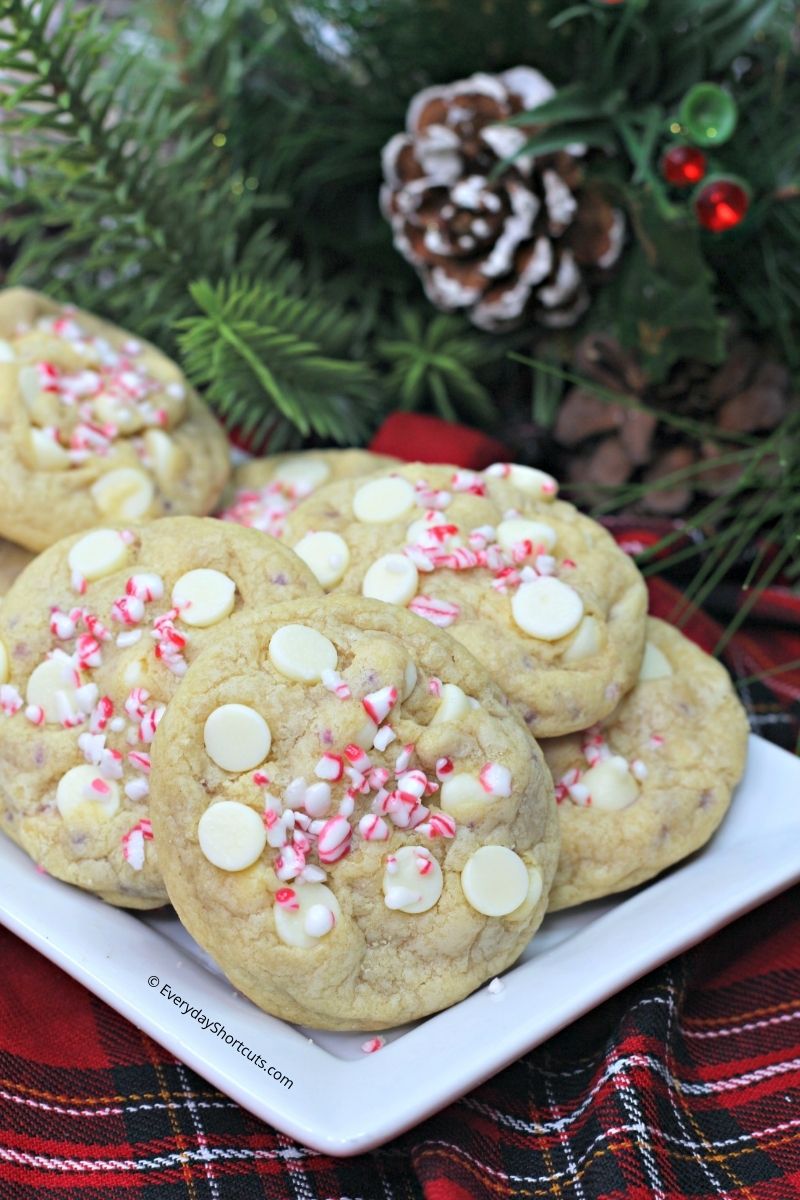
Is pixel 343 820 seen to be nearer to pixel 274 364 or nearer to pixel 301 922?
pixel 301 922

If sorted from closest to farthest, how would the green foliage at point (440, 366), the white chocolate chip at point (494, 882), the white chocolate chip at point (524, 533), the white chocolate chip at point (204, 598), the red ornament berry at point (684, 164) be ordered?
1. the white chocolate chip at point (494, 882)
2. the white chocolate chip at point (204, 598)
3. the white chocolate chip at point (524, 533)
4. the red ornament berry at point (684, 164)
5. the green foliage at point (440, 366)

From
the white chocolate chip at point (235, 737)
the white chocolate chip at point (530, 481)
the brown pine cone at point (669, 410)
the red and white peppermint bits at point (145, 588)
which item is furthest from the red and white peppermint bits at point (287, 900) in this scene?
the brown pine cone at point (669, 410)

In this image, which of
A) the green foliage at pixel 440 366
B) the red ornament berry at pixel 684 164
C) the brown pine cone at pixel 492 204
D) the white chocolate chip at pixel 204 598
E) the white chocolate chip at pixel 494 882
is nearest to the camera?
the white chocolate chip at pixel 494 882

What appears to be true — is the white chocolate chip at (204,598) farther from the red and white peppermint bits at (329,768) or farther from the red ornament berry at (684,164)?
the red ornament berry at (684,164)

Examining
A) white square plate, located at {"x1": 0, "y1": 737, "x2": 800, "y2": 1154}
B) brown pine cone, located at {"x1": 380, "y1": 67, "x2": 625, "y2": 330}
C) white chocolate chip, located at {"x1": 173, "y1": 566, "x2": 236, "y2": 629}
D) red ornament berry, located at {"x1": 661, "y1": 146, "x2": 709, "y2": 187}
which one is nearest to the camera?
white square plate, located at {"x1": 0, "y1": 737, "x2": 800, "y2": 1154}

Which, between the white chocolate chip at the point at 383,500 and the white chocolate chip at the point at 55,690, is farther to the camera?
the white chocolate chip at the point at 383,500

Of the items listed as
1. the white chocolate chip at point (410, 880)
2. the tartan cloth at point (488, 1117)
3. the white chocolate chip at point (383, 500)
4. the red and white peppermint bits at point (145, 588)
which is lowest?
the tartan cloth at point (488, 1117)

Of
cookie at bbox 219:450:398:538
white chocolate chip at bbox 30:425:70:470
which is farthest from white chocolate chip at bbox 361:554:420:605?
white chocolate chip at bbox 30:425:70:470

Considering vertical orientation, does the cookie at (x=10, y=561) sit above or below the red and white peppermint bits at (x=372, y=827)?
below

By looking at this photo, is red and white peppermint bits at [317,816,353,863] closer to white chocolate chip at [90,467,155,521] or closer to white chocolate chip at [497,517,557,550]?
white chocolate chip at [497,517,557,550]
